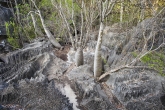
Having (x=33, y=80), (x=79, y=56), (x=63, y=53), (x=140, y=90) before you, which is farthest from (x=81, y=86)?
(x=63, y=53)

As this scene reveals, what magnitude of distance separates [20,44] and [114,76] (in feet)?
28.4

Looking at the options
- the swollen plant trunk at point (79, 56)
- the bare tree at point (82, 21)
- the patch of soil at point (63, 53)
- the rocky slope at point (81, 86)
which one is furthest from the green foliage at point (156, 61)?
the patch of soil at point (63, 53)

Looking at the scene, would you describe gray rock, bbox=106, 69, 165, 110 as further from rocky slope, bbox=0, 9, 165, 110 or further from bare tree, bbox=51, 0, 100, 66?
bare tree, bbox=51, 0, 100, 66

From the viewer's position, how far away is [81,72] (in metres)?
8.52

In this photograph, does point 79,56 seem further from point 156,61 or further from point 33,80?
point 156,61

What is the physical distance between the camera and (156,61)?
20.8 feet

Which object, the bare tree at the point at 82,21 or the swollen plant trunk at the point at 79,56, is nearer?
the bare tree at the point at 82,21

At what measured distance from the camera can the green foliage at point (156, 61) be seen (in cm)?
608

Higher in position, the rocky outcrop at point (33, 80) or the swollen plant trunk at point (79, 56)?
the swollen plant trunk at point (79, 56)

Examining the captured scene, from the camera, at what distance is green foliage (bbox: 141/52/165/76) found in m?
6.08

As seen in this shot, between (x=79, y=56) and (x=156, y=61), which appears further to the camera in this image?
(x=79, y=56)

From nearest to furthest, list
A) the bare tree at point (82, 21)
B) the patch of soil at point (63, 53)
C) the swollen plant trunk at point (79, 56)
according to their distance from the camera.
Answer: the bare tree at point (82, 21) < the swollen plant trunk at point (79, 56) < the patch of soil at point (63, 53)

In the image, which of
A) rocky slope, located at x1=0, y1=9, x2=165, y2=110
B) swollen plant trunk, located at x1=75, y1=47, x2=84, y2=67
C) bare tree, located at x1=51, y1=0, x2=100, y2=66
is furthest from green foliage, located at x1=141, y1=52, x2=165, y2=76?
swollen plant trunk, located at x1=75, y1=47, x2=84, y2=67

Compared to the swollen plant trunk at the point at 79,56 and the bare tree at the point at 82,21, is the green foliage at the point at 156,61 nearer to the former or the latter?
the bare tree at the point at 82,21
